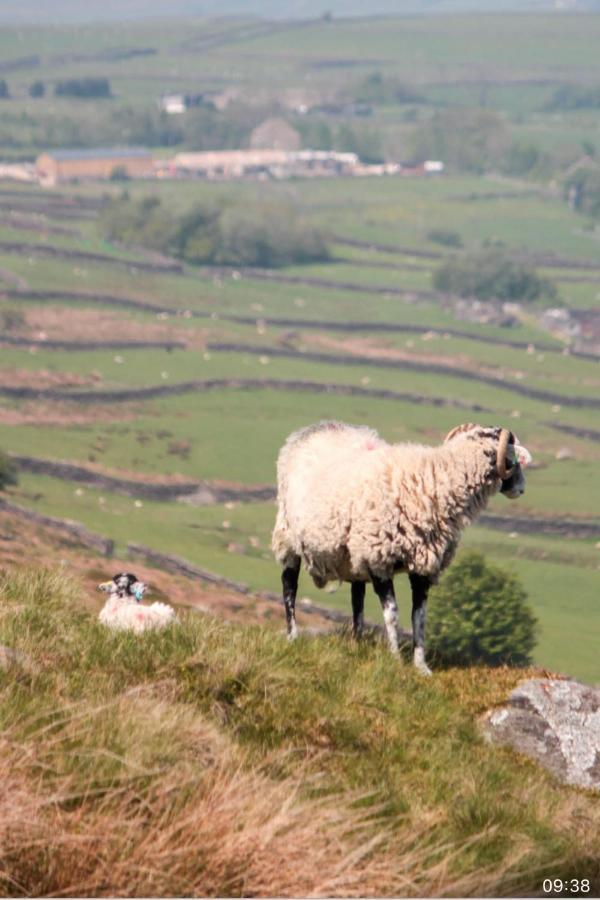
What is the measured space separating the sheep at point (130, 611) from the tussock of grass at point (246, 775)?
356mm

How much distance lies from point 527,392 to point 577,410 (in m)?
4.98

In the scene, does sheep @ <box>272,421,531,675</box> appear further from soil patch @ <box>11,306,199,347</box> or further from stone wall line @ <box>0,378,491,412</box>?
soil patch @ <box>11,306,199,347</box>

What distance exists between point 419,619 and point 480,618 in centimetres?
3969

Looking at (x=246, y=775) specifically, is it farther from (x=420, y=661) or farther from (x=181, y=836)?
(x=420, y=661)

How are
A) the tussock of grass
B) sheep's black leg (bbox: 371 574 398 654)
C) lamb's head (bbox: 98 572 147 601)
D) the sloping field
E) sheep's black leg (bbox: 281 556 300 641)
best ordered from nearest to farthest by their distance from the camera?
the tussock of grass, lamb's head (bbox: 98 572 147 601), sheep's black leg (bbox: 371 574 398 654), sheep's black leg (bbox: 281 556 300 641), the sloping field

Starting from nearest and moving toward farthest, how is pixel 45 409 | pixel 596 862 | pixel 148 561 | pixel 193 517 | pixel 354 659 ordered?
pixel 596 862 < pixel 354 659 < pixel 148 561 < pixel 193 517 < pixel 45 409

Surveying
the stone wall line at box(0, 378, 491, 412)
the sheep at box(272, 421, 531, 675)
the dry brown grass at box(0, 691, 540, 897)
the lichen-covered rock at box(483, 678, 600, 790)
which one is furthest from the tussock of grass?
the stone wall line at box(0, 378, 491, 412)

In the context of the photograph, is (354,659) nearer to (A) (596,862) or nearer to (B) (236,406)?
(A) (596,862)

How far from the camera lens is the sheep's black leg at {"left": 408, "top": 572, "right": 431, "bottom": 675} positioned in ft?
50.8

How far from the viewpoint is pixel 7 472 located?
283 ft

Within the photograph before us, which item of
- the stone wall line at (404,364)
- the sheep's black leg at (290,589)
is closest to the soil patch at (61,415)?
the stone wall line at (404,364)

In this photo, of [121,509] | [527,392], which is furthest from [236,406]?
[121,509]

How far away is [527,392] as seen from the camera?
5379 inches

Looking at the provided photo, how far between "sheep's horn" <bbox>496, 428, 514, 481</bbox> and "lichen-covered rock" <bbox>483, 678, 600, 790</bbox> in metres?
2.80
